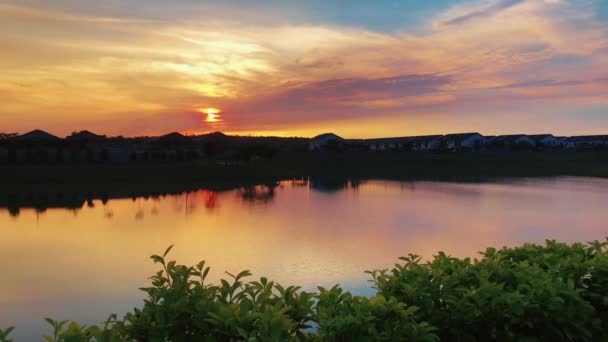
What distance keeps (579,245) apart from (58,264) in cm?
1343

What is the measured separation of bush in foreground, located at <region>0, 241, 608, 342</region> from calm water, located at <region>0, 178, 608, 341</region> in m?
6.79

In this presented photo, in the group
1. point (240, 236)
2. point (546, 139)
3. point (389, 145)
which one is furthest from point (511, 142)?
point (240, 236)

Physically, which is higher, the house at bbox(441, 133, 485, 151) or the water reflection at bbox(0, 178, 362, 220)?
the house at bbox(441, 133, 485, 151)

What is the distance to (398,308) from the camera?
299cm

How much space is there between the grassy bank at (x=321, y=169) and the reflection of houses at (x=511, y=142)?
31684 mm

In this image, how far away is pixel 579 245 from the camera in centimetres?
485

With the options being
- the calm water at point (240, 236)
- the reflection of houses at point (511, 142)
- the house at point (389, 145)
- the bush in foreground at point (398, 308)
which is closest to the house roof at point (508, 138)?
the reflection of houses at point (511, 142)

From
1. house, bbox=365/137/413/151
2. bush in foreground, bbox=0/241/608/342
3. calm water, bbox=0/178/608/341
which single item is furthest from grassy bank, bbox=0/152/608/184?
bush in foreground, bbox=0/241/608/342

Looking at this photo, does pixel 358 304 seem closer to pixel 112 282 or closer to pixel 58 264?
pixel 112 282

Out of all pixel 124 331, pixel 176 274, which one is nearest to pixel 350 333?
pixel 176 274

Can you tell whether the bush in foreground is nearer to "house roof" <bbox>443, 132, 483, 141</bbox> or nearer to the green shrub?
the green shrub

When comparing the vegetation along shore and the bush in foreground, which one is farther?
the vegetation along shore

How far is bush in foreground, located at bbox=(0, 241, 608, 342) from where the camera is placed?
8.93 feet

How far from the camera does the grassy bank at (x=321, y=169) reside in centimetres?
4166
